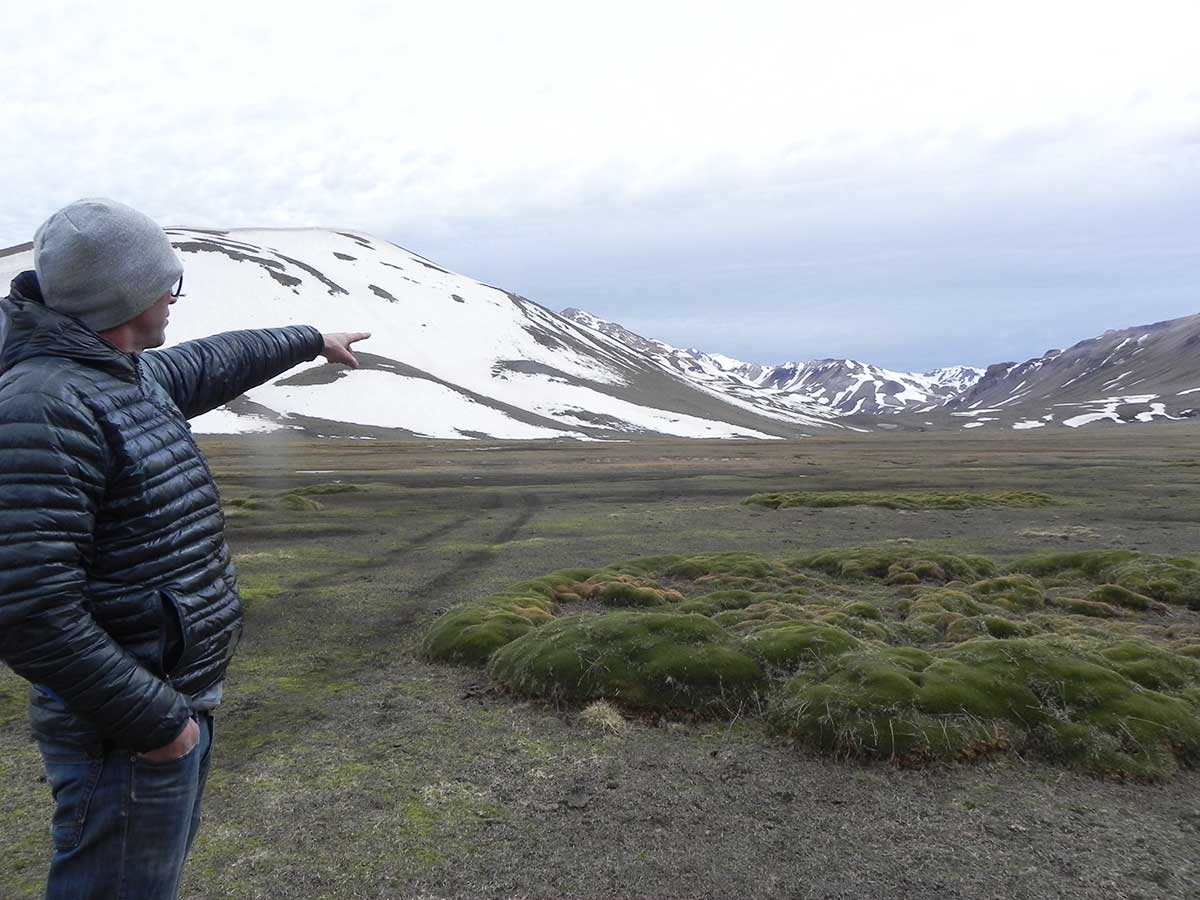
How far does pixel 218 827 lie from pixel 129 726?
7.76 m

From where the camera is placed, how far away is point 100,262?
4.03 metres

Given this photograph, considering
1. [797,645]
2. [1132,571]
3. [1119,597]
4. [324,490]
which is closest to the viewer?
[797,645]

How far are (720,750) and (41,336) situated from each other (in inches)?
449

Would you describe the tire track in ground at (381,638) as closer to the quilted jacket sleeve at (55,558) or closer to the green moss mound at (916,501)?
the quilted jacket sleeve at (55,558)

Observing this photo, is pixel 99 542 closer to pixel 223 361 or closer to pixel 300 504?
pixel 223 361

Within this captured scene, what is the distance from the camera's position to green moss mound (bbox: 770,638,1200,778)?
480 inches

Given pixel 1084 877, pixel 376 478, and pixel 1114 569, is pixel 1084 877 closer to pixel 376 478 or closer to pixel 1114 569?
pixel 1114 569

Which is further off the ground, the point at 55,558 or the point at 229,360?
the point at 229,360

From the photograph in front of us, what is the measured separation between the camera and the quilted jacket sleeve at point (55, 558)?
3.54m

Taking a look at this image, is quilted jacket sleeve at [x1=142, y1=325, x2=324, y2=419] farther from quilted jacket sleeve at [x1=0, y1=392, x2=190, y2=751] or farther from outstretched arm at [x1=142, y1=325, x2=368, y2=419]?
quilted jacket sleeve at [x1=0, y1=392, x2=190, y2=751]

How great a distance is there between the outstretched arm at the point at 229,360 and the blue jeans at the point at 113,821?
2.25 metres

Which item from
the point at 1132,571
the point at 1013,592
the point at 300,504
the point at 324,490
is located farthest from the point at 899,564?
the point at 324,490

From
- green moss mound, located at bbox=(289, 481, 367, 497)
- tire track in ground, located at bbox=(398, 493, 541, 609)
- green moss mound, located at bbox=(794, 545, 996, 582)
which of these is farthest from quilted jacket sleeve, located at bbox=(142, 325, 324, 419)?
green moss mound, located at bbox=(289, 481, 367, 497)

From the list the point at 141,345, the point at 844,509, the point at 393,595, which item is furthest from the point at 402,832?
the point at 844,509
